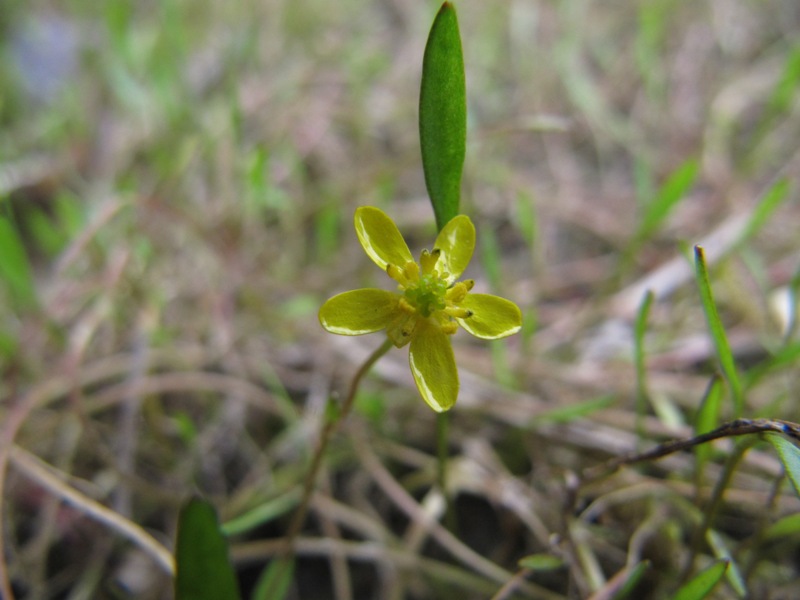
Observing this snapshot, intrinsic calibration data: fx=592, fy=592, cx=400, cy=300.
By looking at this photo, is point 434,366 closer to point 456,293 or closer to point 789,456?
point 456,293

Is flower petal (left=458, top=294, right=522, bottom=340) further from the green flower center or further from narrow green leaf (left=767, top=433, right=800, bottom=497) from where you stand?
narrow green leaf (left=767, top=433, right=800, bottom=497)

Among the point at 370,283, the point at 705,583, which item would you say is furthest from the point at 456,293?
the point at 370,283

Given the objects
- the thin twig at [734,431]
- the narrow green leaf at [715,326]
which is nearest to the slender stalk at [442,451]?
the thin twig at [734,431]

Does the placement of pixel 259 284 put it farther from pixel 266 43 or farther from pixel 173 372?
pixel 266 43

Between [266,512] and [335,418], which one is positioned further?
[266,512]

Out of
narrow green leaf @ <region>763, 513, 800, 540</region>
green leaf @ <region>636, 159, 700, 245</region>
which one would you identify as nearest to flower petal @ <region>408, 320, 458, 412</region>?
narrow green leaf @ <region>763, 513, 800, 540</region>

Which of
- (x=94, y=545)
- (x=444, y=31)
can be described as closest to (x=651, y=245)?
(x=444, y=31)

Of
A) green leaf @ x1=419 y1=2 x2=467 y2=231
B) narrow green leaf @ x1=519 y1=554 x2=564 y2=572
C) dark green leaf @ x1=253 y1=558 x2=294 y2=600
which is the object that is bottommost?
dark green leaf @ x1=253 y1=558 x2=294 y2=600
